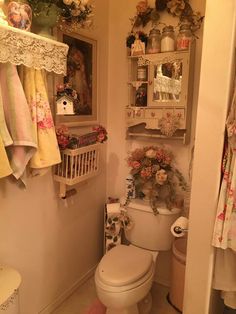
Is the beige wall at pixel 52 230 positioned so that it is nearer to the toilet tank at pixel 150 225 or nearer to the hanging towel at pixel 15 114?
the hanging towel at pixel 15 114

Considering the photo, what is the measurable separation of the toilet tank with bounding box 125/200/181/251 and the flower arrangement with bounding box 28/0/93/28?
1.30m

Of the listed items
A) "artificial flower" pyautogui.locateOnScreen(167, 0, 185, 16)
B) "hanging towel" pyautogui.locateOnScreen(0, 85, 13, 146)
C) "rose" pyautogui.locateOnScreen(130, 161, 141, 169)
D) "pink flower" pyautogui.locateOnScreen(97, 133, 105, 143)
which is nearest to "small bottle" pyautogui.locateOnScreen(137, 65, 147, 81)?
"artificial flower" pyautogui.locateOnScreen(167, 0, 185, 16)

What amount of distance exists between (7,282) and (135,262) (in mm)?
797

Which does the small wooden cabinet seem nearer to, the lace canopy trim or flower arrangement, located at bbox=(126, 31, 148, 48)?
flower arrangement, located at bbox=(126, 31, 148, 48)

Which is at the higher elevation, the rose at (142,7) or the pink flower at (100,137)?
the rose at (142,7)

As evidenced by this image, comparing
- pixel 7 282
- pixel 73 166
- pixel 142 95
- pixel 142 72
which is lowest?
pixel 7 282

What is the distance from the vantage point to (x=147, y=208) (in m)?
1.95

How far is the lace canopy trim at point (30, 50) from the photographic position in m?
1.16

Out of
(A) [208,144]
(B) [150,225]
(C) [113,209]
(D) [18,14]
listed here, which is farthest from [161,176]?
(D) [18,14]

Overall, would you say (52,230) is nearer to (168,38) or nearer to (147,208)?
(147,208)

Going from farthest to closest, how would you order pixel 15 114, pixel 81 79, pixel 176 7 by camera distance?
pixel 81 79
pixel 176 7
pixel 15 114

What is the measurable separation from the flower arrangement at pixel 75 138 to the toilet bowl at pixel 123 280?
80 cm

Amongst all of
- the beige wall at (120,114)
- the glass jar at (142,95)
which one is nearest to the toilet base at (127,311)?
the beige wall at (120,114)

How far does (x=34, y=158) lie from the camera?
142 centimetres
